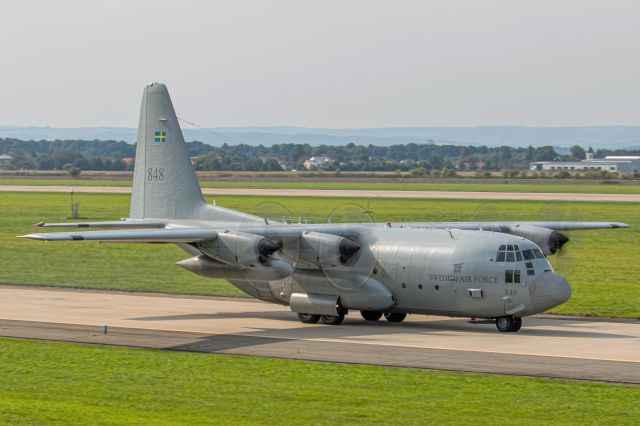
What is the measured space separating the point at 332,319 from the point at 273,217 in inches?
277

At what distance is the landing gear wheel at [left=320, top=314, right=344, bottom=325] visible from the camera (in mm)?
34094

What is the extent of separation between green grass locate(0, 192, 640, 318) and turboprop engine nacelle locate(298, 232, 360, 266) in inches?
54.7

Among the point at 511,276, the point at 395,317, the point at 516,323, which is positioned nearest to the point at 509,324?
the point at 516,323

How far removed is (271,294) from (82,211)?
5831 centimetres

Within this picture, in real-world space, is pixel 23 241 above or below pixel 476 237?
below

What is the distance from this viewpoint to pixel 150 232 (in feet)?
106

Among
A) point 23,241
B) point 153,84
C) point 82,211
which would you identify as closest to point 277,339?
A: point 153,84

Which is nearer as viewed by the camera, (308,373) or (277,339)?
(308,373)

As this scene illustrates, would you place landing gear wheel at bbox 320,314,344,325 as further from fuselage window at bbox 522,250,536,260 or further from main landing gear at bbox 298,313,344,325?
fuselage window at bbox 522,250,536,260

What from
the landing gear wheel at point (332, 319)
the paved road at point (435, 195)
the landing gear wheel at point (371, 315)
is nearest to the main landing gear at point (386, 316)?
the landing gear wheel at point (371, 315)

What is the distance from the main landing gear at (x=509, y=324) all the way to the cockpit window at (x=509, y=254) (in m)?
1.77

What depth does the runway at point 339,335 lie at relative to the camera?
86.5 ft

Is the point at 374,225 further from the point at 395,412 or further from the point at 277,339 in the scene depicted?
the point at 395,412

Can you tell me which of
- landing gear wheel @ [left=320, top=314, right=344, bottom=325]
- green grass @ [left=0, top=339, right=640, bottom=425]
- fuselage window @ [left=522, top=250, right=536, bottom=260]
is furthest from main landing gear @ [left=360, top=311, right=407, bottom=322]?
green grass @ [left=0, top=339, right=640, bottom=425]
